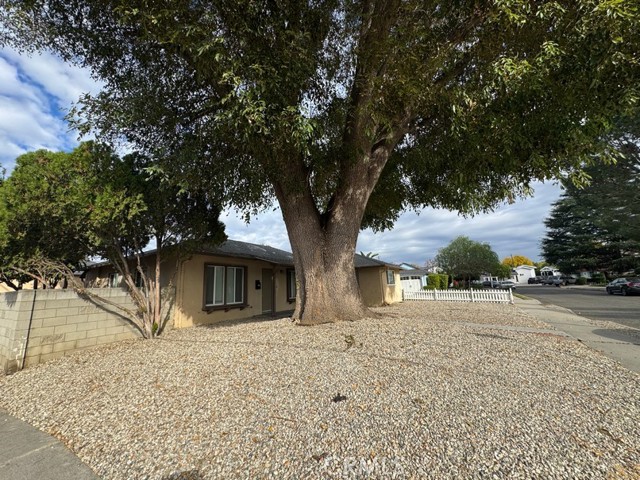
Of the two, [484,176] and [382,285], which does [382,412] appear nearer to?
[484,176]

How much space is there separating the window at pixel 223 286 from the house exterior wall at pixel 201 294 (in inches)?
6.8

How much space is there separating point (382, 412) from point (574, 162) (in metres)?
6.60

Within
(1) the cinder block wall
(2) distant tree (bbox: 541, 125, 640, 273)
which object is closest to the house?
(1) the cinder block wall

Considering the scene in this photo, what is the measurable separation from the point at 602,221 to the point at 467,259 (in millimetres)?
18143

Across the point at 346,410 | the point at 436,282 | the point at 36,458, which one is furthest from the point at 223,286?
the point at 436,282

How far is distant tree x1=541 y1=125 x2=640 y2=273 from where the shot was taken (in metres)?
22.3

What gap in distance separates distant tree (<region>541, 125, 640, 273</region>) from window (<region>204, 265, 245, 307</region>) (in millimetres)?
13143

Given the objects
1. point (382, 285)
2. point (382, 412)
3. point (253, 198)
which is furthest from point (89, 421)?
point (382, 285)

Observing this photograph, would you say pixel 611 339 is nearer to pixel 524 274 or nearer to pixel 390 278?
pixel 390 278

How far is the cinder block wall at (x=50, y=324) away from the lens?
600 centimetres

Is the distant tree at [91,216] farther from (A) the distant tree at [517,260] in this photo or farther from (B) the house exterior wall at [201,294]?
(A) the distant tree at [517,260]

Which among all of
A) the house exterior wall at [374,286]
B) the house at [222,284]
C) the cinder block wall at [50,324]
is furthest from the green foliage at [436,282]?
the cinder block wall at [50,324]

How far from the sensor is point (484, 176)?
7.85 metres

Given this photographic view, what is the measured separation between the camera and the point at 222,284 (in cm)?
1097
